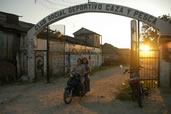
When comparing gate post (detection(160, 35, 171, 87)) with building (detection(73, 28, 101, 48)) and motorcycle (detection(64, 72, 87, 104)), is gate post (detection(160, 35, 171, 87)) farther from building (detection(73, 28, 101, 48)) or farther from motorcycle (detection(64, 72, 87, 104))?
building (detection(73, 28, 101, 48))

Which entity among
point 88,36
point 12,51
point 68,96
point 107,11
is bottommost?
point 68,96

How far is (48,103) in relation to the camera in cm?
612

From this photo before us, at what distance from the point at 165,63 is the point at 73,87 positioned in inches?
215

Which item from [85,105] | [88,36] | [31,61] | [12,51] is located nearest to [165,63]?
[85,105]

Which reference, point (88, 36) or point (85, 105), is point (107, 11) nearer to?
point (85, 105)

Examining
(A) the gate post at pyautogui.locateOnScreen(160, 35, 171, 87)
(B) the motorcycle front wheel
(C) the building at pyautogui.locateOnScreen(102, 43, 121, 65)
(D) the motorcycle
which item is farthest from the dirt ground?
(C) the building at pyautogui.locateOnScreen(102, 43, 121, 65)

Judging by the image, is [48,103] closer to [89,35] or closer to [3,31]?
[3,31]

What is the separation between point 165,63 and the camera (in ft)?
28.5

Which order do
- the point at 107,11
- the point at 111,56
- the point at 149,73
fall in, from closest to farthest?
1. the point at 107,11
2. the point at 149,73
3. the point at 111,56

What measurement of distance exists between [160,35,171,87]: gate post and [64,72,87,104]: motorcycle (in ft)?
15.8

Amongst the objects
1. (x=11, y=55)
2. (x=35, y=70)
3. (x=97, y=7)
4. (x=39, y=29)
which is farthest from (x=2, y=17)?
(x=97, y=7)

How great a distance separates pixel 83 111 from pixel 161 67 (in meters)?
5.60

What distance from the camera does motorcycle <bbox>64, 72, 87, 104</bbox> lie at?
6051 mm

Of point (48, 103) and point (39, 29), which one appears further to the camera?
point (39, 29)
